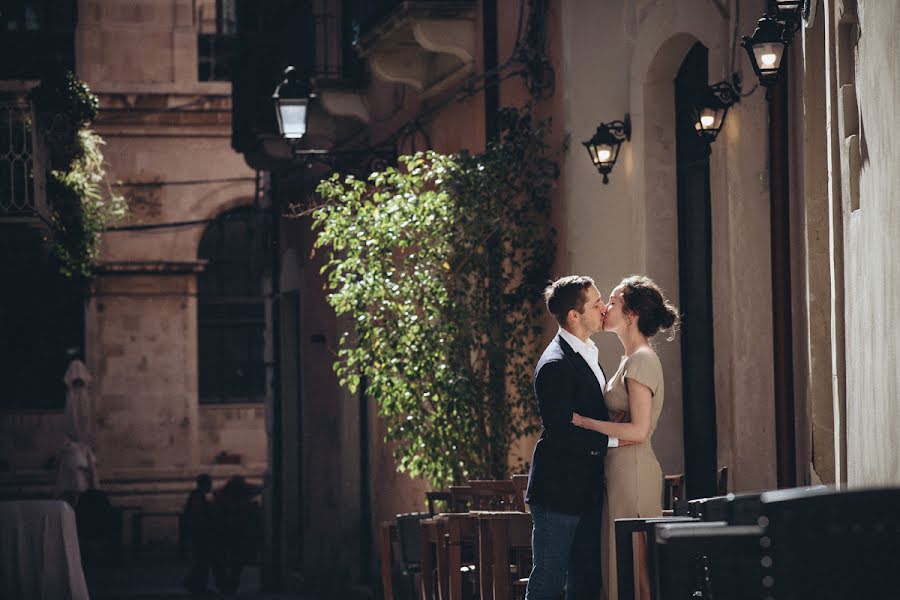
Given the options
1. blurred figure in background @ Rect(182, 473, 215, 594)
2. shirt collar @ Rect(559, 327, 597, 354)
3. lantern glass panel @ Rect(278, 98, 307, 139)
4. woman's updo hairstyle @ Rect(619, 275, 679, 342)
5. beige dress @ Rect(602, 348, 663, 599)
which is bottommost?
blurred figure in background @ Rect(182, 473, 215, 594)

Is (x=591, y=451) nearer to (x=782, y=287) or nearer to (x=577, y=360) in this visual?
(x=577, y=360)

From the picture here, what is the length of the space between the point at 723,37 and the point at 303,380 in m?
11.6

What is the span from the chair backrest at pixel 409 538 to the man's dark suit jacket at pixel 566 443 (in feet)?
12.5

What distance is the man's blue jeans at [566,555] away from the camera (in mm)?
7242

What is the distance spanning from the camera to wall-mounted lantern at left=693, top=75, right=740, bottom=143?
1000cm

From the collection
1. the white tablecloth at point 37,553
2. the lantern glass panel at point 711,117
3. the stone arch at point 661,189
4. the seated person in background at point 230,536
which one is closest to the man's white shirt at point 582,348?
the lantern glass panel at point 711,117

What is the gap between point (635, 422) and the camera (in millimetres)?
7145

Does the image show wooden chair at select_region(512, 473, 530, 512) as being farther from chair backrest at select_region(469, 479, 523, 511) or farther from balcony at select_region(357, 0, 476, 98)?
balcony at select_region(357, 0, 476, 98)

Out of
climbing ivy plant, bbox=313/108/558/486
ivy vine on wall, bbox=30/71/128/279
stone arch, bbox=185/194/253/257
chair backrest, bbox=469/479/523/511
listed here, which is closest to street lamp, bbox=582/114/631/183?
climbing ivy plant, bbox=313/108/558/486

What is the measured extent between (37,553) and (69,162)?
9646 mm

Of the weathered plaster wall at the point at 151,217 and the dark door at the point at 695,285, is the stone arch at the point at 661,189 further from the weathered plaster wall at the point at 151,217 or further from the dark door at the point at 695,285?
the weathered plaster wall at the point at 151,217

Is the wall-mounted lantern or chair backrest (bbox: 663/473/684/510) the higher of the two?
the wall-mounted lantern

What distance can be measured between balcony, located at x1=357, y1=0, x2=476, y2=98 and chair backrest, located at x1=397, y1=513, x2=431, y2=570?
4590 millimetres


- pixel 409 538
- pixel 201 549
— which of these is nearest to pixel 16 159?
pixel 201 549
